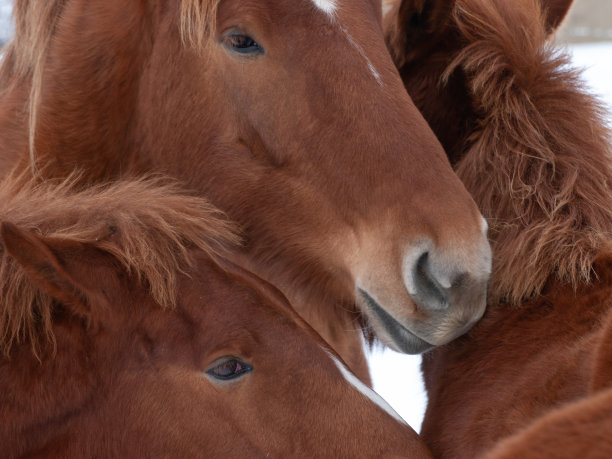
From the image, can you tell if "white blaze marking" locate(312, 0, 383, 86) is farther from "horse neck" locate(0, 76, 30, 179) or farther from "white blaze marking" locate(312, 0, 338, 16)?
"horse neck" locate(0, 76, 30, 179)

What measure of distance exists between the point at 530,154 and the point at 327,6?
77cm

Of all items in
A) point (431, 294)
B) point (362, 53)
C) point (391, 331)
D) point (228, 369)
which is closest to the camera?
point (228, 369)

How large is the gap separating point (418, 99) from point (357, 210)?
610mm

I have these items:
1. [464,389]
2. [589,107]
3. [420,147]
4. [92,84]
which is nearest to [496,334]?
[464,389]

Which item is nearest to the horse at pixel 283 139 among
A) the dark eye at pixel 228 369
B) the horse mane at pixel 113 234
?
the horse mane at pixel 113 234

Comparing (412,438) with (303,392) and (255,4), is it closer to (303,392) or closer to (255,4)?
(303,392)

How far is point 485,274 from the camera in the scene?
2.27 metres

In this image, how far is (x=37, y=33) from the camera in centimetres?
290

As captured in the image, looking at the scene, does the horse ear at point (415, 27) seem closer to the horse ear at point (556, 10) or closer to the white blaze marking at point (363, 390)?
the horse ear at point (556, 10)

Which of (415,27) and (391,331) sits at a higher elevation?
(415,27)

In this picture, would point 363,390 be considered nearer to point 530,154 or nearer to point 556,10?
point 530,154

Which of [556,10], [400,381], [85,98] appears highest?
[556,10]

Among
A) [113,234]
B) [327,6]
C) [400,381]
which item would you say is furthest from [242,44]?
[400,381]

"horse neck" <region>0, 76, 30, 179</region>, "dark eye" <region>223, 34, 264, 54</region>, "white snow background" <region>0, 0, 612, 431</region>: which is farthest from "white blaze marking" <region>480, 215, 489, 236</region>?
"white snow background" <region>0, 0, 612, 431</region>
